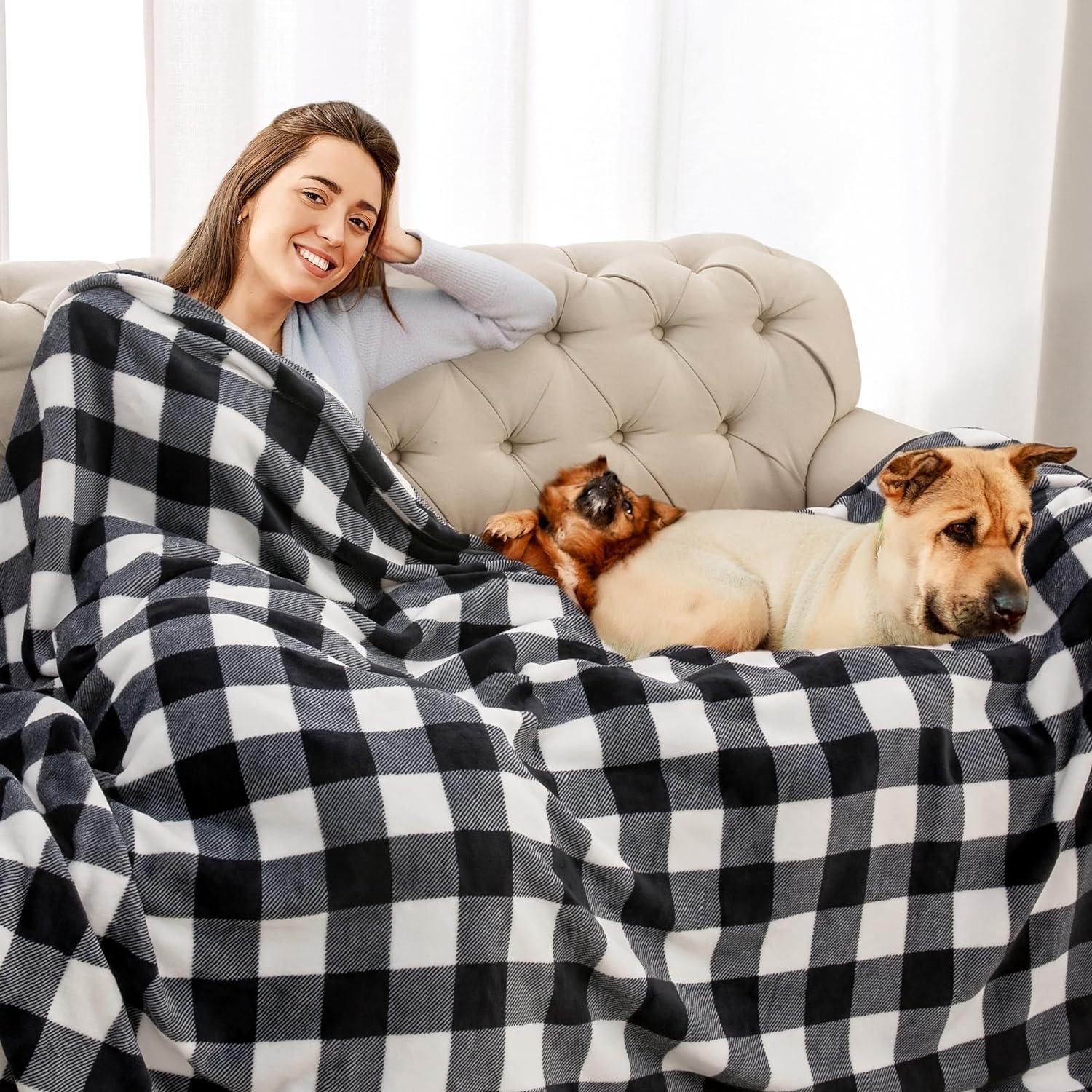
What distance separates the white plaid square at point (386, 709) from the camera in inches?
41.6

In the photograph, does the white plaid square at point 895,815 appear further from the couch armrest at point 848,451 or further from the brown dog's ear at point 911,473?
the couch armrest at point 848,451

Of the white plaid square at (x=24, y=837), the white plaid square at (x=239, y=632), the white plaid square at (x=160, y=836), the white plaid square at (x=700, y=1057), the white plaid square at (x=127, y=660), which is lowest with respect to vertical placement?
the white plaid square at (x=700, y=1057)

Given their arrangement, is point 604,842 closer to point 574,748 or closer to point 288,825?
point 574,748

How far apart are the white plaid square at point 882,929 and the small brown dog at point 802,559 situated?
0.32 meters

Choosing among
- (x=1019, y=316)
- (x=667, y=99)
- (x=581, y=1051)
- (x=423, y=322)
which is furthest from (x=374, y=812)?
(x=1019, y=316)

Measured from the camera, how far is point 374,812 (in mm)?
999

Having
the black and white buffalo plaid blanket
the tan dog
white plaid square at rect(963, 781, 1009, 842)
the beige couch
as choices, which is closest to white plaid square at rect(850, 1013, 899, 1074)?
the black and white buffalo plaid blanket

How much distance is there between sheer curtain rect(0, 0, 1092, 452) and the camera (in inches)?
81.2

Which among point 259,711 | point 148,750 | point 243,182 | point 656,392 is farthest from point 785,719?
point 243,182

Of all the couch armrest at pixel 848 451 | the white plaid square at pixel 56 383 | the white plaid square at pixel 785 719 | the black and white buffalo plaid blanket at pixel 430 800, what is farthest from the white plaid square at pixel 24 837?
the couch armrest at pixel 848 451

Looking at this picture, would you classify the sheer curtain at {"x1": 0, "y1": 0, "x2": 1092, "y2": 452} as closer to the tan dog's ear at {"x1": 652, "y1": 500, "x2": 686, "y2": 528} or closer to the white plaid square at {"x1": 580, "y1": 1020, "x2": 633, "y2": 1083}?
the tan dog's ear at {"x1": 652, "y1": 500, "x2": 686, "y2": 528}

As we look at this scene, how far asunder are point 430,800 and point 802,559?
0.67 metres

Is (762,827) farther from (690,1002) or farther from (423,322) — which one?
(423,322)

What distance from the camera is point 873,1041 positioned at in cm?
120
